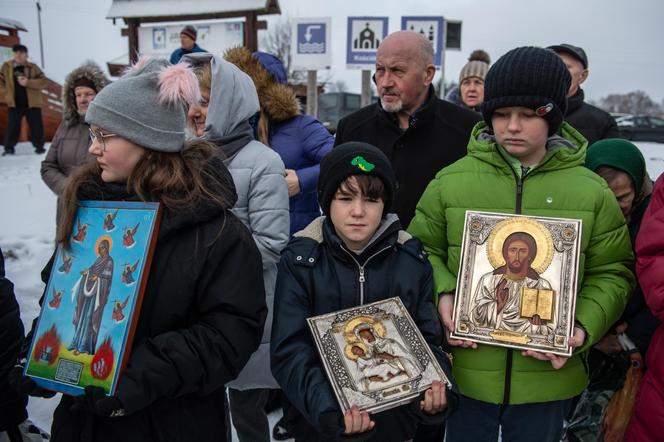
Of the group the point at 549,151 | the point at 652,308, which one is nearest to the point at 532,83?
the point at 549,151

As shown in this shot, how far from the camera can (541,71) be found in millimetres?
1883

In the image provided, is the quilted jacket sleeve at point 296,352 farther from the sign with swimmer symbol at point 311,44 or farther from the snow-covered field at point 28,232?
the sign with swimmer symbol at point 311,44

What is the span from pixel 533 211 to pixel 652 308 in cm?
52

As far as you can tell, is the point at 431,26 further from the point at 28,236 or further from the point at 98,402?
the point at 98,402

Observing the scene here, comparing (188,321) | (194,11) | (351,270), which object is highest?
(194,11)

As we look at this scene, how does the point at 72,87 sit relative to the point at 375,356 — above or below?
above

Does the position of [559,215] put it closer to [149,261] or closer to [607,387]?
[607,387]

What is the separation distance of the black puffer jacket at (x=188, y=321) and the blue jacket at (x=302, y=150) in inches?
57.7

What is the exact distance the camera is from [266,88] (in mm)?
2949

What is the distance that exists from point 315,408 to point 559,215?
117 cm

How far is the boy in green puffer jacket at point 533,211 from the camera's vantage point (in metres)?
1.86

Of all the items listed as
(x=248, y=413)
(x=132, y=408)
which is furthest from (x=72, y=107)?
(x=132, y=408)

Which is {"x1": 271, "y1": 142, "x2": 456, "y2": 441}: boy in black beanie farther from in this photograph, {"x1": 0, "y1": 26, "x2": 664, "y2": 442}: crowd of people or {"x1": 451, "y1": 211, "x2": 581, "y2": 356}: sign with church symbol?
{"x1": 451, "y1": 211, "x2": 581, "y2": 356}: sign with church symbol

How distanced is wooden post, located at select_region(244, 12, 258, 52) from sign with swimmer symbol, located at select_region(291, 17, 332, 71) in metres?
1.89
